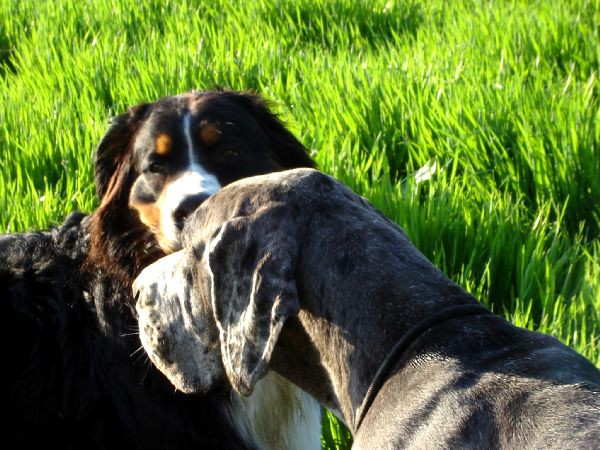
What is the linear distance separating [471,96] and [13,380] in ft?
7.84

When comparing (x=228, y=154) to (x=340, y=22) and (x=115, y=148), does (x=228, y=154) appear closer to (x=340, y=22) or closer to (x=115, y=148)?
(x=115, y=148)

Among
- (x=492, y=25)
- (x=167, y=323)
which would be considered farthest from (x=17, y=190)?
(x=492, y=25)

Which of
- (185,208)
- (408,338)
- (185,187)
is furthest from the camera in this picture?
(185,187)

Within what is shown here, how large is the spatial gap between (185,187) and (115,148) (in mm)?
535

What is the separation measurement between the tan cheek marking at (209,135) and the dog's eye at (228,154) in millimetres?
45

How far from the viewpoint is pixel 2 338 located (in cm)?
307

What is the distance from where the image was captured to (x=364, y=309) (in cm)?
216

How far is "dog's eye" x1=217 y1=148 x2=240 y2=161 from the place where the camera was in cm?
325

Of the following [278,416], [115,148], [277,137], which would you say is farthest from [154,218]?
[278,416]

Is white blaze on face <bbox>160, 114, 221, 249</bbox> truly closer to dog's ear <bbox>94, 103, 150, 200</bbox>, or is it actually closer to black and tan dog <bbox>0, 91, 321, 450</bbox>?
black and tan dog <bbox>0, 91, 321, 450</bbox>

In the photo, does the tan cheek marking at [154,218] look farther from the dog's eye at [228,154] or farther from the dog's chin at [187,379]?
the dog's chin at [187,379]

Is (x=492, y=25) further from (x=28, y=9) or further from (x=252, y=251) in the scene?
(x=252, y=251)

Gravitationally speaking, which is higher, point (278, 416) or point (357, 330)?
point (357, 330)

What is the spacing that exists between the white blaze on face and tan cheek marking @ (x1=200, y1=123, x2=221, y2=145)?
44 millimetres
